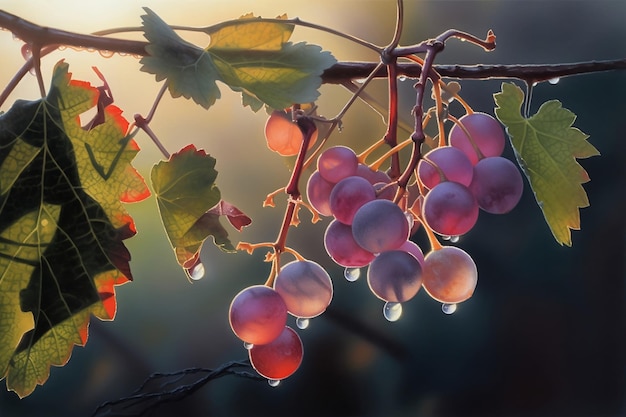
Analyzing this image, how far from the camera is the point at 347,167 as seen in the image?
0.91 feet

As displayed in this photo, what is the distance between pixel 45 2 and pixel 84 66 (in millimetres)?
91

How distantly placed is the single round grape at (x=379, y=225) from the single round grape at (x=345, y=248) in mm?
19

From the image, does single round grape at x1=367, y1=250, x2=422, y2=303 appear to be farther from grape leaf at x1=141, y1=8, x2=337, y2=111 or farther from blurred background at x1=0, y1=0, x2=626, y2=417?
blurred background at x1=0, y1=0, x2=626, y2=417

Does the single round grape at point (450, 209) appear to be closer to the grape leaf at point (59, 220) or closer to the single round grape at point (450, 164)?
the single round grape at point (450, 164)

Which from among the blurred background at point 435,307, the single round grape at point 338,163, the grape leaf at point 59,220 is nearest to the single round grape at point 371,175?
the single round grape at point 338,163

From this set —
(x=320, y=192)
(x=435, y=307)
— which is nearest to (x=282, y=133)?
(x=320, y=192)

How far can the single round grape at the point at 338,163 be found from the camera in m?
0.28

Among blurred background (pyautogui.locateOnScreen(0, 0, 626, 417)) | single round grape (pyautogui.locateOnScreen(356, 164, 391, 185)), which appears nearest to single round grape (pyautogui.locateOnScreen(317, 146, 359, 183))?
single round grape (pyautogui.locateOnScreen(356, 164, 391, 185))

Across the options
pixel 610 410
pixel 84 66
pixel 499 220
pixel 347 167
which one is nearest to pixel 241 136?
pixel 84 66

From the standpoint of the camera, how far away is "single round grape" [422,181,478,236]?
0.24 meters

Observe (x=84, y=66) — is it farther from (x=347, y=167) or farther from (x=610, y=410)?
(x=610, y=410)

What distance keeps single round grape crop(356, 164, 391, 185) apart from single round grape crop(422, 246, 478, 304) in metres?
0.05

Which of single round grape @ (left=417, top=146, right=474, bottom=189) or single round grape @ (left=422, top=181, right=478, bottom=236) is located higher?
single round grape @ (left=417, top=146, right=474, bottom=189)

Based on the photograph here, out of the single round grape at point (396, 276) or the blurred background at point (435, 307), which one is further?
the blurred background at point (435, 307)
